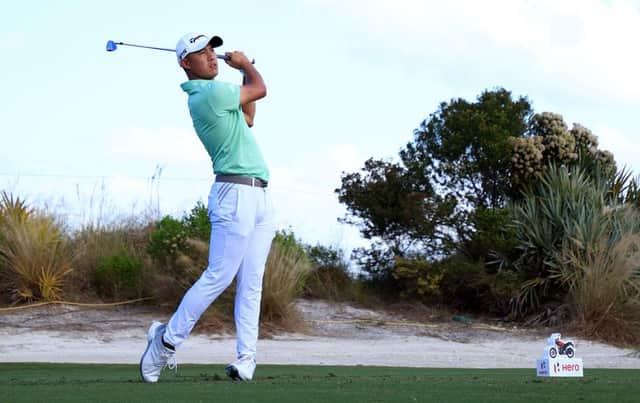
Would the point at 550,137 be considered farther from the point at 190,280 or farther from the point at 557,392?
the point at 557,392

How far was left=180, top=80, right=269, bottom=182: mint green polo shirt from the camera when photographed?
7094mm

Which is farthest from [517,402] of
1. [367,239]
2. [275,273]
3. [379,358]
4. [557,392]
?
[367,239]

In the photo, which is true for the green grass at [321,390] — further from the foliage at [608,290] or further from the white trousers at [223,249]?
the foliage at [608,290]

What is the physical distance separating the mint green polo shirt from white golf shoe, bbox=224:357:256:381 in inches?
47.3

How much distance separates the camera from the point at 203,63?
7.33 metres

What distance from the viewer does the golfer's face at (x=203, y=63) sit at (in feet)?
24.0

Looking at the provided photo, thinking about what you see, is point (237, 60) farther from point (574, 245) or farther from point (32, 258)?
point (574, 245)

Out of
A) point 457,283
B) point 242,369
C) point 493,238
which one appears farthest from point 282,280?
point 242,369

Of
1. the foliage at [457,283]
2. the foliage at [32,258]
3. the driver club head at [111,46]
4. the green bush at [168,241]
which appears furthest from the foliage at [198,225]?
the driver club head at [111,46]

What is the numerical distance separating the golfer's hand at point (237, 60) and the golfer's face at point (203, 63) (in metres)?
0.16

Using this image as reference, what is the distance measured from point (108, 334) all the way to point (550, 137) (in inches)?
333

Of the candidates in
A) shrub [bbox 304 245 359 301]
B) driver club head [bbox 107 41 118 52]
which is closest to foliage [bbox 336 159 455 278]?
shrub [bbox 304 245 359 301]

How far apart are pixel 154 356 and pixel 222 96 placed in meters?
1.72

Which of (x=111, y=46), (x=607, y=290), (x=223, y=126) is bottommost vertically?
(x=607, y=290)
